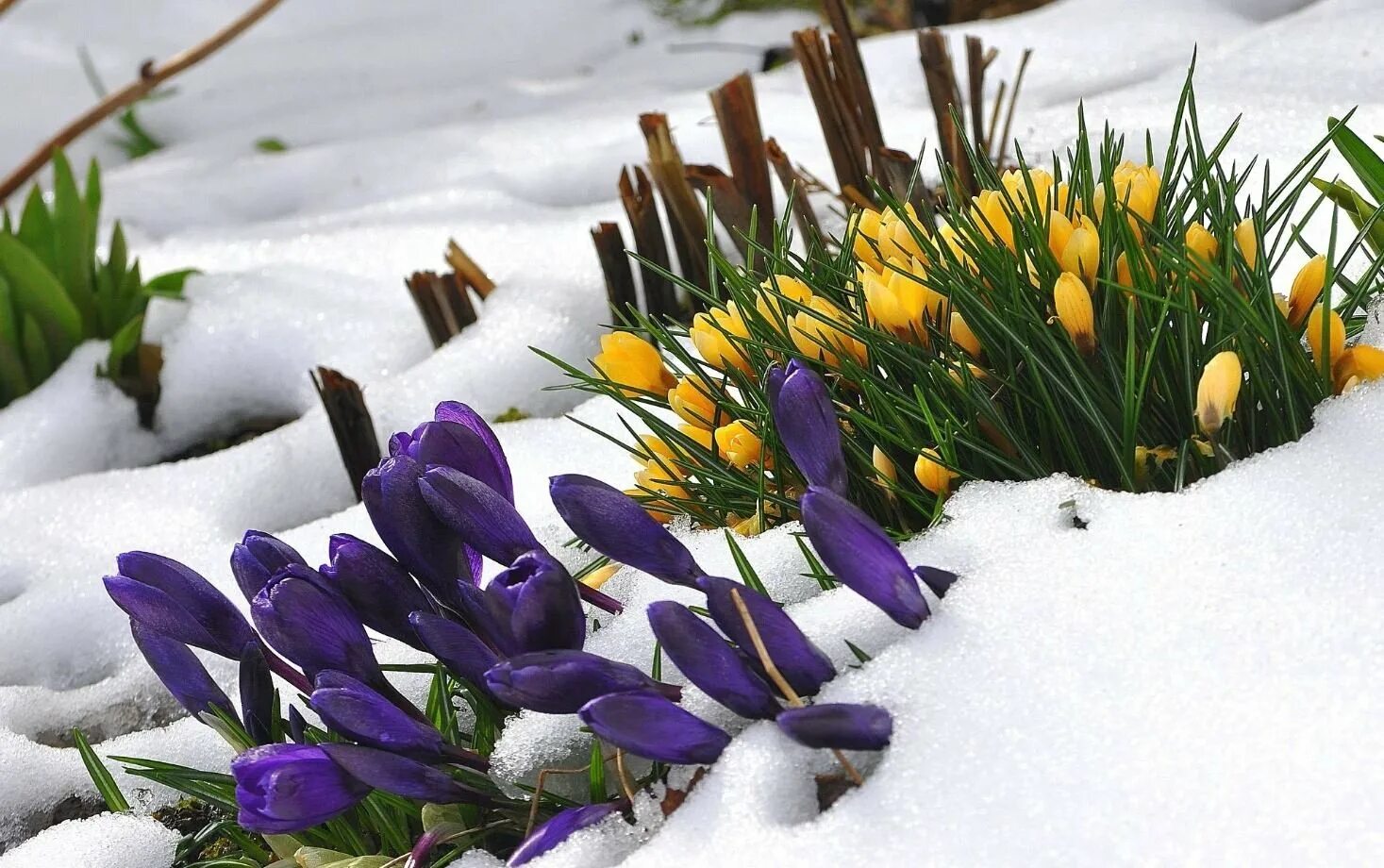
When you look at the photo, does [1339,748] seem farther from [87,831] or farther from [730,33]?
[730,33]

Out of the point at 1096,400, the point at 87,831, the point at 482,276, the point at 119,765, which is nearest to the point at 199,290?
the point at 482,276

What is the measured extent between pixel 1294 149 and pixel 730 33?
2.20 metres

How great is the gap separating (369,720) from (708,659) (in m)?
0.22

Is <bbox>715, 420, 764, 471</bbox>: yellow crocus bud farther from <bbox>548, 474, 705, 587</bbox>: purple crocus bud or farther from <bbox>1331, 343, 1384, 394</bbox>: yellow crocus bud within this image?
<bbox>1331, 343, 1384, 394</bbox>: yellow crocus bud

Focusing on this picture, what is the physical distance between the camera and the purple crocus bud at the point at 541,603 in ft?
2.40

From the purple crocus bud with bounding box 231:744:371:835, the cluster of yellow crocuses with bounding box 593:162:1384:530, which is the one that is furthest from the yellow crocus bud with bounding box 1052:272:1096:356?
the purple crocus bud with bounding box 231:744:371:835

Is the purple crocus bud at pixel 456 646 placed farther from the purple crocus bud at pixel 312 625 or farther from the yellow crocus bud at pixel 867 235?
the yellow crocus bud at pixel 867 235

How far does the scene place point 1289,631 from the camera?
0.69 metres

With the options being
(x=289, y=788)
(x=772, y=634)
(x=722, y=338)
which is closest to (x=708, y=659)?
(x=772, y=634)

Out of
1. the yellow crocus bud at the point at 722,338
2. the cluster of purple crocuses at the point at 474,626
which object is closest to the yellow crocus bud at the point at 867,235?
the yellow crocus bud at the point at 722,338

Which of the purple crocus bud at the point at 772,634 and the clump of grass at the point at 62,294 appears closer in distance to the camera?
the purple crocus bud at the point at 772,634

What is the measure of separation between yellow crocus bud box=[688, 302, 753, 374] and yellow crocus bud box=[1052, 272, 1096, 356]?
256 mm

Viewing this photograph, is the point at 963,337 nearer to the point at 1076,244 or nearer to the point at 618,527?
the point at 1076,244

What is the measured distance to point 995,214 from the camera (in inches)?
37.1
